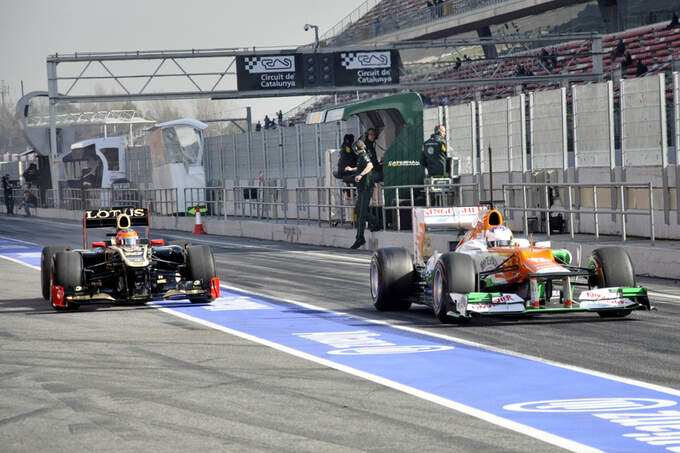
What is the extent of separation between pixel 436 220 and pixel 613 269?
2397 millimetres

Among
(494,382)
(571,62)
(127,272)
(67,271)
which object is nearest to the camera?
(494,382)

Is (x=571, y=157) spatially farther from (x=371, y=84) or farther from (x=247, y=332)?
(x=371, y=84)

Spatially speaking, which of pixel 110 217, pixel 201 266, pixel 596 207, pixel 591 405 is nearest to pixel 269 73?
pixel 596 207

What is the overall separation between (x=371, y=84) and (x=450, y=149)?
2651cm

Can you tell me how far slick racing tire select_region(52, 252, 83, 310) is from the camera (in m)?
13.8

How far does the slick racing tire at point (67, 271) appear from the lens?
1377 cm

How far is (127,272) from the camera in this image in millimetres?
14016

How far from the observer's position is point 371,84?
51188 mm

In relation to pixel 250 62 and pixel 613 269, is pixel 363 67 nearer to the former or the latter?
pixel 250 62

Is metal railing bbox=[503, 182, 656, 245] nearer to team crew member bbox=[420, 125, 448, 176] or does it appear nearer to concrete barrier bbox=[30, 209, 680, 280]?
concrete barrier bbox=[30, 209, 680, 280]

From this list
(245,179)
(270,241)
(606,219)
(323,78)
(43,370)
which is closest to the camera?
(43,370)

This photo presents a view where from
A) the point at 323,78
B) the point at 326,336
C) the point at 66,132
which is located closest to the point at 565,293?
the point at 326,336

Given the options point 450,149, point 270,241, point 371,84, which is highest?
point 371,84

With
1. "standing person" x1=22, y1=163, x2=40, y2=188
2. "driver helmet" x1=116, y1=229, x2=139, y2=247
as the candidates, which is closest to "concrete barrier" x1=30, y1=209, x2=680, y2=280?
"driver helmet" x1=116, y1=229, x2=139, y2=247
